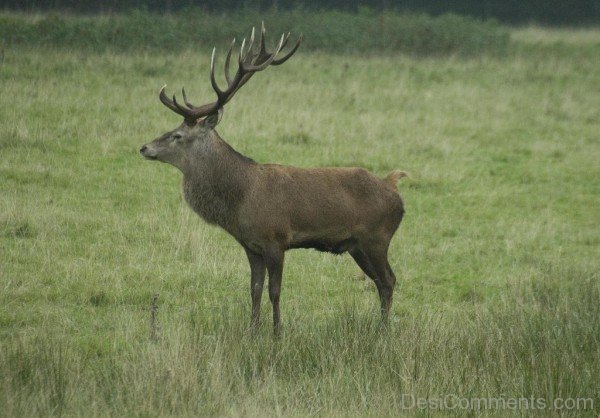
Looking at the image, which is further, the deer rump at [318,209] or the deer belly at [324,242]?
the deer belly at [324,242]

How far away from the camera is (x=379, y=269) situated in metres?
7.73

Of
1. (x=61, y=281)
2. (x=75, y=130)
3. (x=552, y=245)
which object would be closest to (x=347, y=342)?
(x=61, y=281)

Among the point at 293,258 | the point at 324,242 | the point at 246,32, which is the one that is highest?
the point at 246,32

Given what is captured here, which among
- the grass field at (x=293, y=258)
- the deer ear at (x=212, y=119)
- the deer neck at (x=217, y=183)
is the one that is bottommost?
the grass field at (x=293, y=258)

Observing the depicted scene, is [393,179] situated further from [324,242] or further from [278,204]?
[278,204]

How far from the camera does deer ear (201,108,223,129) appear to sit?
7488mm

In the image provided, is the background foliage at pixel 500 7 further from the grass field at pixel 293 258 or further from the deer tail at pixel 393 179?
the deer tail at pixel 393 179

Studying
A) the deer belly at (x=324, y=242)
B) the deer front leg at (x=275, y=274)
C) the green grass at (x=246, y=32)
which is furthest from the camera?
the green grass at (x=246, y=32)

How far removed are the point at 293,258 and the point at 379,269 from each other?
1820mm

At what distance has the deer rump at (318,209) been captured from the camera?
729cm

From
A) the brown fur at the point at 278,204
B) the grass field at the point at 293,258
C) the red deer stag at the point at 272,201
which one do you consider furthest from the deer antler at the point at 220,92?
the grass field at the point at 293,258

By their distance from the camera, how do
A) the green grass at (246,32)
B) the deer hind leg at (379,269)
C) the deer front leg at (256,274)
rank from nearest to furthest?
the deer front leg at (256,274) < the deer hind leg at (379,269) < the green grass at (246,32)

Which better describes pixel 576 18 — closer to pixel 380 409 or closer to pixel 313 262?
pixel 313 262

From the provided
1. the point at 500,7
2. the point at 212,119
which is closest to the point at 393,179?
the point at 212,119
